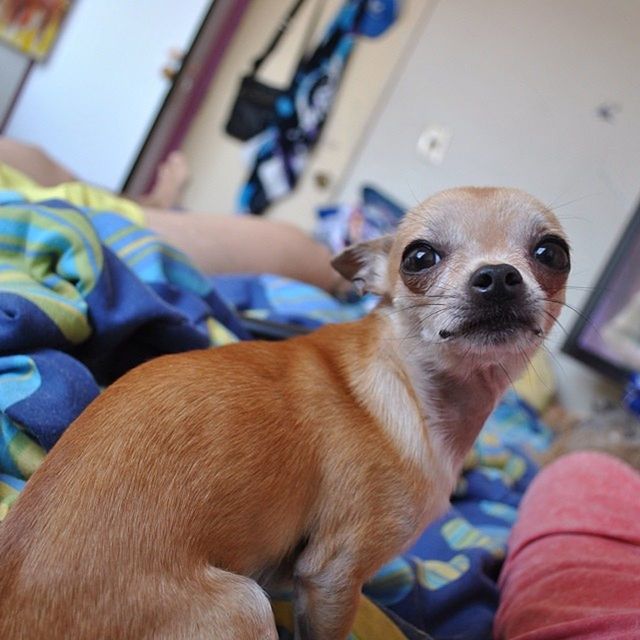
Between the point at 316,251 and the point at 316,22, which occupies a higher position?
the point at 316,22

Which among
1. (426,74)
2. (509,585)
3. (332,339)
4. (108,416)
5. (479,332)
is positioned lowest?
(509,585)

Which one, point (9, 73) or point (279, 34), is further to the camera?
point (279, 34)

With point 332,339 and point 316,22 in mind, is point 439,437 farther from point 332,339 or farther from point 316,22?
point 316,22

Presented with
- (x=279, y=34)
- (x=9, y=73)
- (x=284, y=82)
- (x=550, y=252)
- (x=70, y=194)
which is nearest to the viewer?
(x=550, y=252)

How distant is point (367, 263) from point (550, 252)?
1.06 ft

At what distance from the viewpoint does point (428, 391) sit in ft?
3.40

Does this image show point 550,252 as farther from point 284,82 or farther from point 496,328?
point 284,82

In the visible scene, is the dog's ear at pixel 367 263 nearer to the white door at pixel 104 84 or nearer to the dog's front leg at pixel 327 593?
the dog's front leg at pixel 327 593

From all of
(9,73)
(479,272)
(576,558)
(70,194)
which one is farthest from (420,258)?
(9,73)

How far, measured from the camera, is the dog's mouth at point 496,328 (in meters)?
0.90

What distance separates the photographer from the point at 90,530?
698 mm

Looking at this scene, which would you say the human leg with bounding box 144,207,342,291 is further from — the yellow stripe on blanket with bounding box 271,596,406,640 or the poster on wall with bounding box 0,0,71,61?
the poster on wall with bounding box 0,0,71,61

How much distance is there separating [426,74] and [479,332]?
2857 millimetres

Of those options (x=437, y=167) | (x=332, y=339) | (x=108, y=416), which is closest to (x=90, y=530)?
(x=108, y=416)
